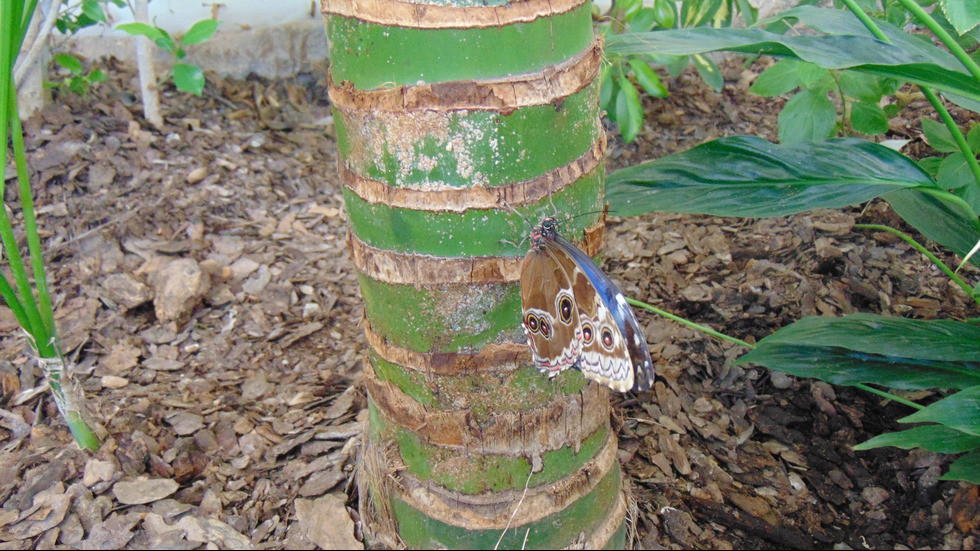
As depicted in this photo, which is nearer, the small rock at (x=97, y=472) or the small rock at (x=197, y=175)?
the small rock at (x=97, y=472)

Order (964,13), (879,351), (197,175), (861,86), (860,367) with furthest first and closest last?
(197,175) < (861,86) < (860,367) < (879,351) < (964,13)

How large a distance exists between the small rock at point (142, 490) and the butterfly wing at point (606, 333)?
41.2 inches

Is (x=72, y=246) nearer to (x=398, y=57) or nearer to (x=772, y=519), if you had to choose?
(x=398, y=57)

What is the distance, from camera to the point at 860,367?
1717 mm

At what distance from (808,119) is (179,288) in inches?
→ 72.7

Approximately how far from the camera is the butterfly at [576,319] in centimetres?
111

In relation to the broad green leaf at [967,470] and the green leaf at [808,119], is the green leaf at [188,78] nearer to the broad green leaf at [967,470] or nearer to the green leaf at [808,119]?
the green leaf at [808,119]

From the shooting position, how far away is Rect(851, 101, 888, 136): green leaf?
2.08 m

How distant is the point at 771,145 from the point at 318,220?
5.36ft

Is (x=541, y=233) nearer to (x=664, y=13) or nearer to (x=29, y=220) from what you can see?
(x=29, y=220)

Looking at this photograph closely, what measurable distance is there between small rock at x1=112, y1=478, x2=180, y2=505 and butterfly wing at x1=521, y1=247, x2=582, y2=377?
0.98 meters

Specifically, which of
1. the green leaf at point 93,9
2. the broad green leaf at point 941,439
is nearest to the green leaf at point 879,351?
the broad green leaf at point 941,439

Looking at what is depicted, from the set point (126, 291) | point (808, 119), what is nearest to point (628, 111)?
point (808, 119)

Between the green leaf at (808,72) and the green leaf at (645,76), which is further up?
the green leaf at (808,72)
